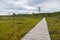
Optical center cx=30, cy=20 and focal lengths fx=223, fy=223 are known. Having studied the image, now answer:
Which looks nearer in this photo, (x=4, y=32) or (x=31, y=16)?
(x=4, y=32)

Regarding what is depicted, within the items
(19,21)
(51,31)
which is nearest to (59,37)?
(51,31)

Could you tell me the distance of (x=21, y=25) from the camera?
1828 cm

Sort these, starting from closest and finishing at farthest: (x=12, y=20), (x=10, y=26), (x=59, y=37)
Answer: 1. (x=59, y=37)
2. (x=10, y=26)
3. (x=12, y=20)

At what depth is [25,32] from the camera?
16375mm

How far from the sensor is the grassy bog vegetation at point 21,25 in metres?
16.0

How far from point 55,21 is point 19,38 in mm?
4601

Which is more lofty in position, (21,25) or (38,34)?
(21,25)

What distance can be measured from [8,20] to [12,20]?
14.0 inches

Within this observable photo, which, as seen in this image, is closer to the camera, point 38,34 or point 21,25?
point 38,34

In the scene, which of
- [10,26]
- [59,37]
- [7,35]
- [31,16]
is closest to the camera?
[59,37]

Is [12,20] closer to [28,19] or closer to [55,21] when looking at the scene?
[28,19]

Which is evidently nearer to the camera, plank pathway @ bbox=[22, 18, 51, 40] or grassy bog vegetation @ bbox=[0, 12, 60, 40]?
plank pathway @ bbox=[22, 18, 51, 40]

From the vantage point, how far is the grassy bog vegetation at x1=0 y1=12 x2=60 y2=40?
15952 mm

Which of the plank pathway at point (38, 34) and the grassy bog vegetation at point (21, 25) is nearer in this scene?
the plank pathway at point (38, 34)
